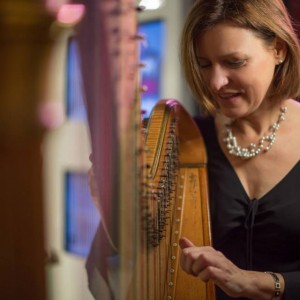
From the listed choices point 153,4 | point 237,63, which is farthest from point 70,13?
point 153,4

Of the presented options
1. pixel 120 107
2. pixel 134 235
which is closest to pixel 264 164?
pixel 134 235

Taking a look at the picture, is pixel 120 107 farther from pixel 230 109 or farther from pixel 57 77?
pixel 230 109

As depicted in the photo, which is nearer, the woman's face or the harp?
the harp

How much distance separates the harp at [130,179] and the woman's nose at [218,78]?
0.09 meters

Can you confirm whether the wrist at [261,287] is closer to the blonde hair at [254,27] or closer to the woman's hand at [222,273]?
the woman's hand at [222,273]

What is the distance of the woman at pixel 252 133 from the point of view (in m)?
1.06

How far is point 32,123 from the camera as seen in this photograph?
28 centimetres

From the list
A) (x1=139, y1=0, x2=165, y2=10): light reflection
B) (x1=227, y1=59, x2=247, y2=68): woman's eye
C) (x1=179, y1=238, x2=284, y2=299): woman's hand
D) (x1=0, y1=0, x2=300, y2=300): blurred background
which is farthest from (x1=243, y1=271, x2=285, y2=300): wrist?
(x1=139, y1=0, x2=165, y2=10): light reflection

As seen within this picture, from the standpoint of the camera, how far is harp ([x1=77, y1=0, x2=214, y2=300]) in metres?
0.44

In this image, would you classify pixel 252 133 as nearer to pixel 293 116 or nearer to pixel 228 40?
pixel 293 116

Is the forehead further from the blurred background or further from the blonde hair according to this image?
the blurred background

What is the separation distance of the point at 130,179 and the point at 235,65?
55 centimetres

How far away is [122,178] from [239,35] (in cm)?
63

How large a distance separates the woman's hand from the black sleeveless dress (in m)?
0.15
